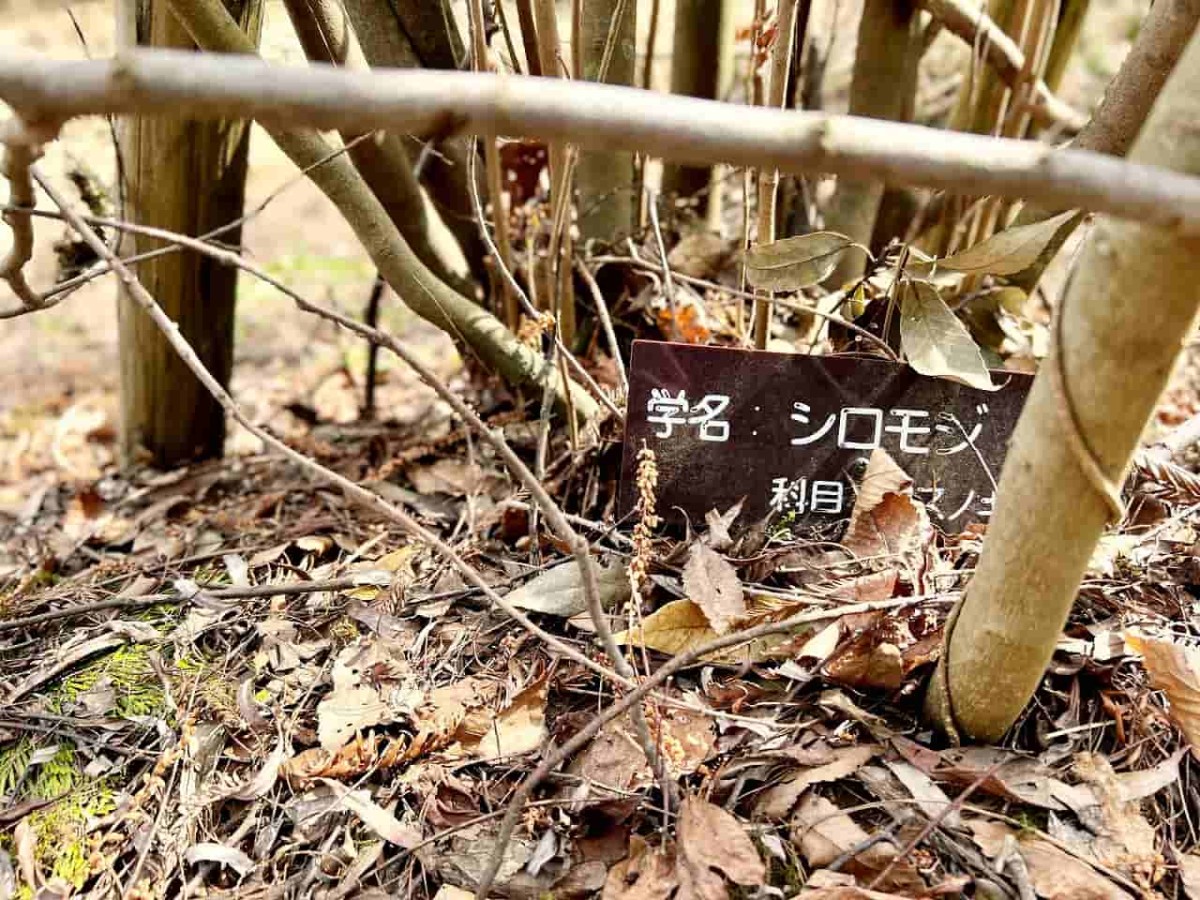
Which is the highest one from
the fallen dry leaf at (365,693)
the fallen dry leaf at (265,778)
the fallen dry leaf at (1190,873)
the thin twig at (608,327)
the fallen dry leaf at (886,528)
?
the thin twig at (608,327)

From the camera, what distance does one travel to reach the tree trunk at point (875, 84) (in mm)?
2117

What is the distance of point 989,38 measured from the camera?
202cm

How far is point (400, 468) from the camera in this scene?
81.5 inches

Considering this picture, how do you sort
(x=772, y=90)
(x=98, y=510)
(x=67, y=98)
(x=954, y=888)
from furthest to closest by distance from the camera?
(x=98, y=510) → (x=772, y=90) → (x=954, y=888) → (x=67, y=98)

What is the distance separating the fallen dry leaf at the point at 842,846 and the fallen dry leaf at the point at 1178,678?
478 mm

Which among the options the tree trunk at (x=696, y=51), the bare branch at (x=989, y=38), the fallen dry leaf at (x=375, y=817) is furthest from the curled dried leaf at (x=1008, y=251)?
the fallen dry leaf at (x=375, y=817)

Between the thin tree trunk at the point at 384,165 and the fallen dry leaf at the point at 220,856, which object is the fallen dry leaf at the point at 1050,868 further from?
the thin tree trunk at the point at 384,165

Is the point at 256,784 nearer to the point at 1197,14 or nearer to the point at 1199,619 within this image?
the point at 1199,619

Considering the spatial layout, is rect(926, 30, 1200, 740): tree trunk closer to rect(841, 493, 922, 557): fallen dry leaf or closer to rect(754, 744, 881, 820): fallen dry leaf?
rect(754, 744, 881, 820): fallen dry leaf

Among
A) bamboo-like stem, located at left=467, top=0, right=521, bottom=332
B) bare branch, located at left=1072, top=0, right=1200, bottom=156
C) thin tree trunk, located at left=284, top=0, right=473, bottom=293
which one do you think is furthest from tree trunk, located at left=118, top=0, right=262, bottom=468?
bare branch, located at left=1072, top=0, right=1200, bottom=156

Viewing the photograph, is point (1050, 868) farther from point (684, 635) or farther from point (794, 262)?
point (794, 262)

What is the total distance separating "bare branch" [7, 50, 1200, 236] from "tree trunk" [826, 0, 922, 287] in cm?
142

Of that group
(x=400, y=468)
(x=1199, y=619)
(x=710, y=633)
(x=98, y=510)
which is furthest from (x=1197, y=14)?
(x=98, y=510)

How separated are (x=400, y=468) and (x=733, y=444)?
857 mm
